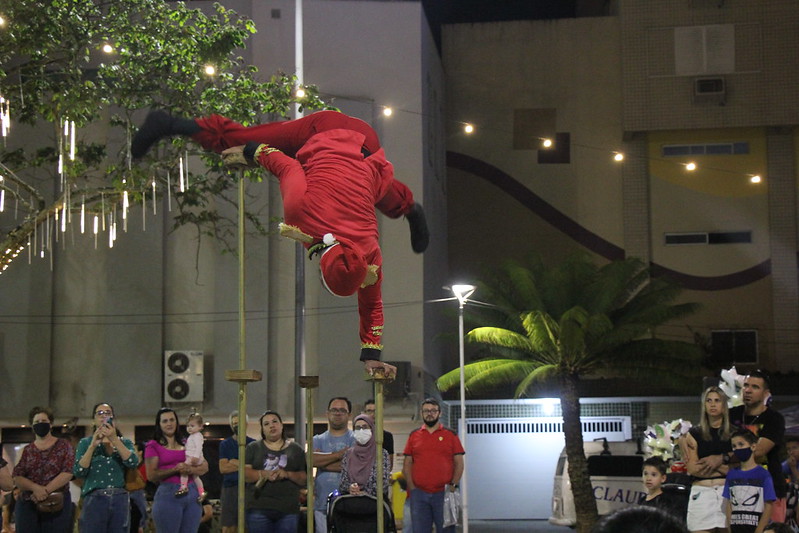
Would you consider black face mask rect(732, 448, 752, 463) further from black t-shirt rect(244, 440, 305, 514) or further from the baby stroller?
black t-shirt rect(244, 440, 305, 514)

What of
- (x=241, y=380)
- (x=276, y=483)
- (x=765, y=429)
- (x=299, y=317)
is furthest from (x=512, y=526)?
(x=241, y=380)

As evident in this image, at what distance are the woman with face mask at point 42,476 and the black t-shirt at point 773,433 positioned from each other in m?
4.85

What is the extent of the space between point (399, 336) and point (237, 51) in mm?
5729

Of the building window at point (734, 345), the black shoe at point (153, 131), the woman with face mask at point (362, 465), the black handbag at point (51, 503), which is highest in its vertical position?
the black shoe at point (153, 131)

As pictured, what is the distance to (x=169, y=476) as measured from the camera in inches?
313

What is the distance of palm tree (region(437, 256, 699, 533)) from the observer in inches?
687

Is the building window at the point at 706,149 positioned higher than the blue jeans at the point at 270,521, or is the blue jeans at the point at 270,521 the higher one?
the building window at the point at 706,149

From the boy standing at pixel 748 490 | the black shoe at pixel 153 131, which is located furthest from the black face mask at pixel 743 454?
the black shoe at pixel 153 131

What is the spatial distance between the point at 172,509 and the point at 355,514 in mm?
1592

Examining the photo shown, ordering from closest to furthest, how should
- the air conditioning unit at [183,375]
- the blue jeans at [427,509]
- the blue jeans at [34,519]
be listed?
→ the blue jeans at [34,519] → the blue jeans at [427,509] → the air conditioning unit at [183,375]

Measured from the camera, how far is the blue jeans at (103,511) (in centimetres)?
774

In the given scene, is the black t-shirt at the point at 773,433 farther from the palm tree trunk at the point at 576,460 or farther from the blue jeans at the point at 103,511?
the palm tree trunk at the point at 576,460

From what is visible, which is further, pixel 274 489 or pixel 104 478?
pixel 104 478

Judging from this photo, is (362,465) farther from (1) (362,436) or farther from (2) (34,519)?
(2) (34,519)
